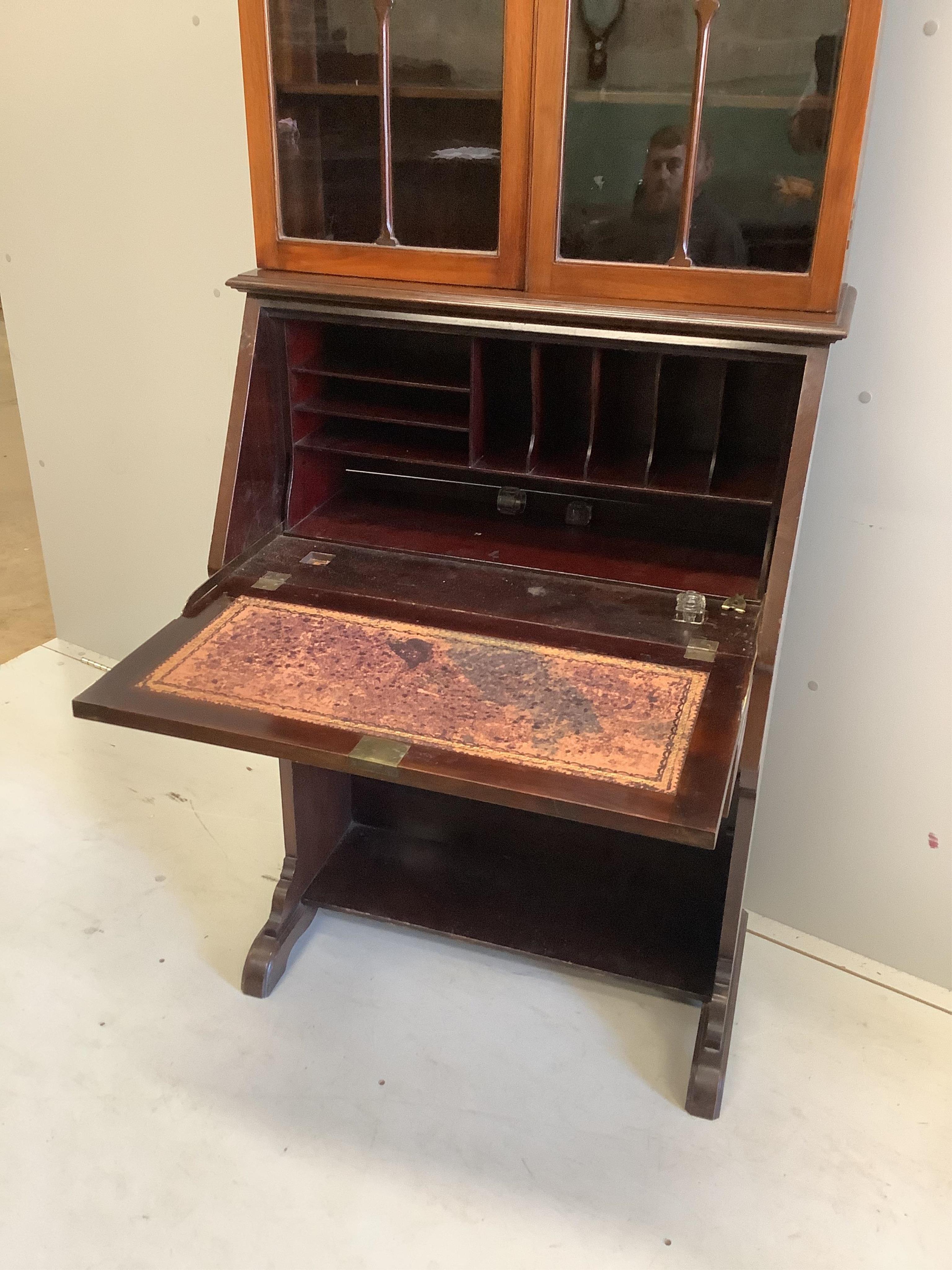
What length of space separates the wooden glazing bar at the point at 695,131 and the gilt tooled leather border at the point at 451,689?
0.56 metres

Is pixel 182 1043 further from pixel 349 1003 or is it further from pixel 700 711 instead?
pixel 700 711

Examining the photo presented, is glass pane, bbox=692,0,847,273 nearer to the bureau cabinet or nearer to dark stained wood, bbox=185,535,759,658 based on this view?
the bureau cabinet

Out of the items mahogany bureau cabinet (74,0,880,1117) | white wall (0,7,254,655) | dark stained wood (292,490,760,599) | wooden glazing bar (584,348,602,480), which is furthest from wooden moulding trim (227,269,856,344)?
white wall (0,7,254,655)

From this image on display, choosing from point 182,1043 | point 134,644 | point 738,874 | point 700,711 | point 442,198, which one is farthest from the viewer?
point 134,644

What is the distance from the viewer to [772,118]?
1.34 metres

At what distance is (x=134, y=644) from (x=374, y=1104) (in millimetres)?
1596

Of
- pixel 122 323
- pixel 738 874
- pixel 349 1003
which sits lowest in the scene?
pixel 349 1003

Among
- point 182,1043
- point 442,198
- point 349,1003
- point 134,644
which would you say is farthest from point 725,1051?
point 134,644

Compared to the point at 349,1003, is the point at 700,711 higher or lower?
higher

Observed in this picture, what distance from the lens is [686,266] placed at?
1.44 meters

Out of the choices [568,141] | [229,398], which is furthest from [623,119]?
[229,398]

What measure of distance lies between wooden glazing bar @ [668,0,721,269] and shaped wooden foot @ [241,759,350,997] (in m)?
1.09

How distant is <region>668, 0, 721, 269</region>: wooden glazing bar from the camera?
1.32 m

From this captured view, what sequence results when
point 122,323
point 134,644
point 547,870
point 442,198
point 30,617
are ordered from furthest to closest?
point 30,617, point 134,644, point 122,323, point 547,870, point 442,198
